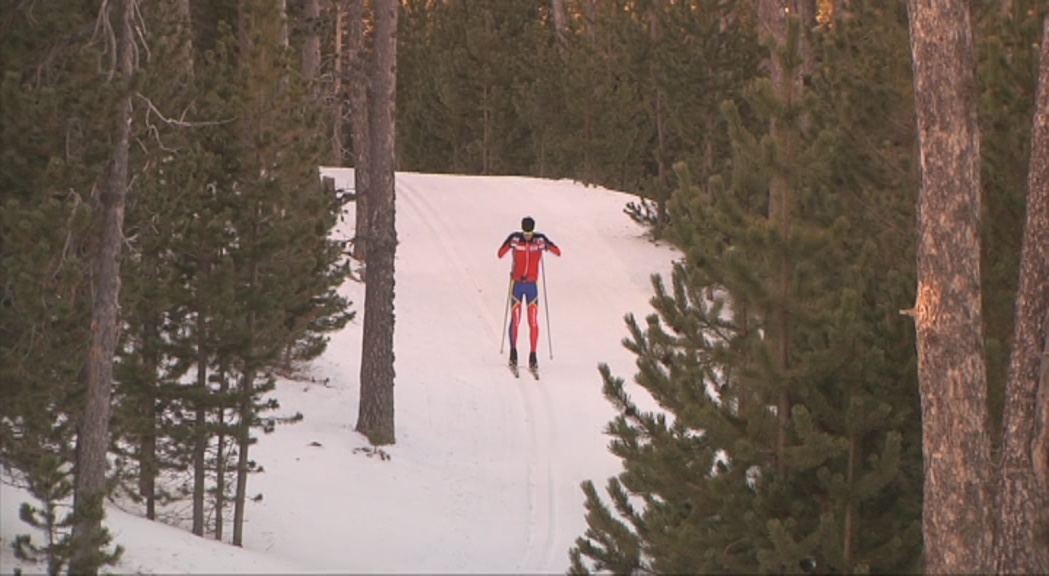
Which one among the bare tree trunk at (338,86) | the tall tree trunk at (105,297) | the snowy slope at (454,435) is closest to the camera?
the tall tree trunk at (105,297)

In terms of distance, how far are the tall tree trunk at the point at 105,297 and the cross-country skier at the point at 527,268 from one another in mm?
10405

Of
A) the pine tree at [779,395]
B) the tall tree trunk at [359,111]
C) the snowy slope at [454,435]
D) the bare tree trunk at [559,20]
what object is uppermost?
the bare tree trunk at [559,20]

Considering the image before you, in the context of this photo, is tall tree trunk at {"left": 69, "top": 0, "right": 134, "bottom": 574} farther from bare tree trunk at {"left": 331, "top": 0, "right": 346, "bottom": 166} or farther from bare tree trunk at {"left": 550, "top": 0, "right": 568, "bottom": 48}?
bare tree trunk at {"left": 550, "top": 0, "right": 568, "bottom": 48}

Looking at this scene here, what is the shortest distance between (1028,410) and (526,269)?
46.3 ft

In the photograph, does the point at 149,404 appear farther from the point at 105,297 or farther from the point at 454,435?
the point at 454,435

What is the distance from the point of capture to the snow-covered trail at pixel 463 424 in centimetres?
1500

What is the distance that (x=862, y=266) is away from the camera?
9.39 meters

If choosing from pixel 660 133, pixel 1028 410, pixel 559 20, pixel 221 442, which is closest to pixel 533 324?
pixel 221 442

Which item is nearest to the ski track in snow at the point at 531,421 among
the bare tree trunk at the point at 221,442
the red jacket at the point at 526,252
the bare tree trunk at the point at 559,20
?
the red jacket at the point at 526,252

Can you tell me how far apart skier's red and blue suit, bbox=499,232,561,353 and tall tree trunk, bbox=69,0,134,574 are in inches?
410

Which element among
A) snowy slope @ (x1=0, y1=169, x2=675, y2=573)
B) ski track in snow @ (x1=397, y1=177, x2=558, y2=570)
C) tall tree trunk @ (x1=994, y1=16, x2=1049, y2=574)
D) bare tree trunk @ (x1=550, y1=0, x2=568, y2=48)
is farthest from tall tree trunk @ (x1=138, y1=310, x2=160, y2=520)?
bare tree trunk @ (x1=550, y1=0, x2=568, y2=48)

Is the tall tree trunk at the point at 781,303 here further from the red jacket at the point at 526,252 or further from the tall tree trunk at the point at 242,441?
the red jacket at the point at 526,252

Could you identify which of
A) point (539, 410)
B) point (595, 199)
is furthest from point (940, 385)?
point (595, 199)

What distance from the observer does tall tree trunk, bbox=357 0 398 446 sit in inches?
701
